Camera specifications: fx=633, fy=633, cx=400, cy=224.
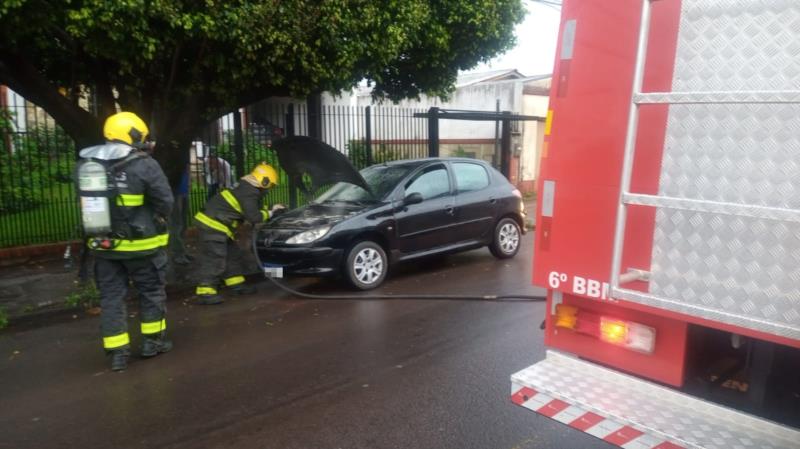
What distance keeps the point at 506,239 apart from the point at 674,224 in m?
6.85

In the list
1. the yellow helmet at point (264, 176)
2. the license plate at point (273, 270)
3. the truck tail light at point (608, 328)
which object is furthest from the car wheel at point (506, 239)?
the truck tail light at point (608, 328)

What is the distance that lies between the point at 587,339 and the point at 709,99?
1.20 metres

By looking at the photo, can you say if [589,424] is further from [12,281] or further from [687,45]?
[12,281]

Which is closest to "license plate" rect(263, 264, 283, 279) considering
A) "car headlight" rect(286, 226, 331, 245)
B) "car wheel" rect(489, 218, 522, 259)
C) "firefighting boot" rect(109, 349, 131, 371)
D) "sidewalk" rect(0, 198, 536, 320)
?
"car headlight" rect(286, 226, 331, 245)

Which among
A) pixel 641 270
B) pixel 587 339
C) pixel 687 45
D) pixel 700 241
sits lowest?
pixel 587 339

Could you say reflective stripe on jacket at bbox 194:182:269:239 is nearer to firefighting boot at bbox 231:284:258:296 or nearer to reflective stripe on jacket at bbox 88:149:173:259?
firefighting boot at bbox 231:284:258:296

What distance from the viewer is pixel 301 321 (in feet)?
21.0

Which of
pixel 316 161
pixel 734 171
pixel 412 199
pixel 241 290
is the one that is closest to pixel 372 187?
pixel 412 199

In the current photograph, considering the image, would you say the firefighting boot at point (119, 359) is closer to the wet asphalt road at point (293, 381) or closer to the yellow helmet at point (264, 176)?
the wet asphalt road at point (293, 381)

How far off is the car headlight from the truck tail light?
451cm

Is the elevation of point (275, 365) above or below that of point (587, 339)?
below

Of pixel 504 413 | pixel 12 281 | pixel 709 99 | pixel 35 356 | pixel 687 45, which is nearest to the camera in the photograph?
pixel 709 99

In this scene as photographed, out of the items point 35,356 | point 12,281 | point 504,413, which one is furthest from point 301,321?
point 12,281

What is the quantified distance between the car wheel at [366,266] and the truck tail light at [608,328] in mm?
4537
